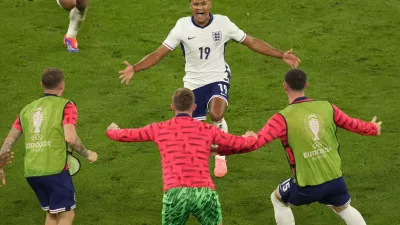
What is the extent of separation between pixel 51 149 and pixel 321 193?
3.00 meters

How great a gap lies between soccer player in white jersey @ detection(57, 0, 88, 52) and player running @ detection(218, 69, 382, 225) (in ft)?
24.0

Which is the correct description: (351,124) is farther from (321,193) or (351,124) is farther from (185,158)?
(185,158)

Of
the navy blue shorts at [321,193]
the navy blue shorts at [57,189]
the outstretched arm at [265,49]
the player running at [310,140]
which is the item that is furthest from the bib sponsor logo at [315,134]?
the outstretched arm at [265,49]

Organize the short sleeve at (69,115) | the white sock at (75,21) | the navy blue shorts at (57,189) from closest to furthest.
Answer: the short sleeve at (69,115) < the navy blue shorts at (57,189) < the white sock at (75,21)

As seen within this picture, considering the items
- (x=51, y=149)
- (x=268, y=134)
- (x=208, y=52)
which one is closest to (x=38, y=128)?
(x=51, y=149)

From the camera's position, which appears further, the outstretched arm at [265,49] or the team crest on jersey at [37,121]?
the outstretched arm at [265,49]

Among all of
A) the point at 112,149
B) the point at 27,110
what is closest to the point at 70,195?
the point at 27,110

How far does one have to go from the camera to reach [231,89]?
16.3 metres

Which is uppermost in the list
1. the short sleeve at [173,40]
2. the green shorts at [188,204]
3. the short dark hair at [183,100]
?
the short sleeve at [173,40]

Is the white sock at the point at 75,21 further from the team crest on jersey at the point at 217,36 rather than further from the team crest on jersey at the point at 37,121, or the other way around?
the team crest on jersey at the point at 37,121

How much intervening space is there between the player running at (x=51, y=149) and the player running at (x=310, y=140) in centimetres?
179

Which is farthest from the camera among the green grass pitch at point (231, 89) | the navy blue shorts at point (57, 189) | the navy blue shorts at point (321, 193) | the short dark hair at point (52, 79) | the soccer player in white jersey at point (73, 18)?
the soccer player in white jersey at point (73, 18)

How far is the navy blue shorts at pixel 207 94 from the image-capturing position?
42.4 ft

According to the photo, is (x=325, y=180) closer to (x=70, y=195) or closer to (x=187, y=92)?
(x=187, y=92)
